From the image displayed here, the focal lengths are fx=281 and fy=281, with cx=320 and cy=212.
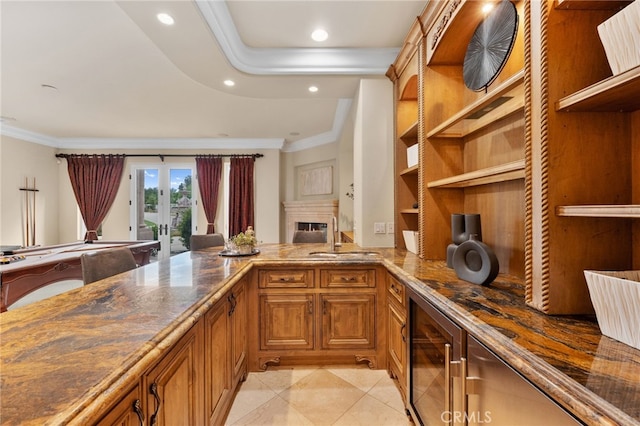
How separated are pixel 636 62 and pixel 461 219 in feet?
3.27

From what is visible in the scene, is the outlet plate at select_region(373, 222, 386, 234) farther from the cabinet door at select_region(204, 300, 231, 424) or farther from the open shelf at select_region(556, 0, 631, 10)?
the open shelf at select_region(556, 0, 631, 10)

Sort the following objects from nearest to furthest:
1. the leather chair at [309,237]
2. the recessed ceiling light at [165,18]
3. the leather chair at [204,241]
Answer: the recessed ceiling light at [165,18], the leather chair at [204,241], the leather chair at [309,237]

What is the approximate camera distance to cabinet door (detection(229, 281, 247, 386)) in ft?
5.88

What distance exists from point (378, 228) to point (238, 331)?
159 centimetres

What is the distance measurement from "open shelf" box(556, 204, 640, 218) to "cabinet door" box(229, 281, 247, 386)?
5.48 feet

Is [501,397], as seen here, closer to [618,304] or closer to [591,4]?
[618,304]

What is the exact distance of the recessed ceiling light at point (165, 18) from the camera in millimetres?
1939

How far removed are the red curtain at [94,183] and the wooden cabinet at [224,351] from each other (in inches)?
225

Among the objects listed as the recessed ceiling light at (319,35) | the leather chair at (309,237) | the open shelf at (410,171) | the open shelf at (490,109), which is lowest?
the leather chair at (309,237)

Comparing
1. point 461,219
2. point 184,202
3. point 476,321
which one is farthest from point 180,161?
point 476,321

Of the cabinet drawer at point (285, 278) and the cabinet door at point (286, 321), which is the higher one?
the cabinet drawer at point (285, 278)

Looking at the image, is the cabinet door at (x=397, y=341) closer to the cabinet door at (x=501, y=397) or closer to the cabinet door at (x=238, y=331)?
the cabinet door at (x=501, y=397)

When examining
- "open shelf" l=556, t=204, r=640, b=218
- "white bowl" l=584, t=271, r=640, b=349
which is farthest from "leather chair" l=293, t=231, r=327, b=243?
"white bowl" l=584, t=271, r=640, b=349

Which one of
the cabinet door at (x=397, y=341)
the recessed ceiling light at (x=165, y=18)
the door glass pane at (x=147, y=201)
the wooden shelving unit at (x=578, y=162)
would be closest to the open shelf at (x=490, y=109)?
the wooden shelving unit at (x=578, y=162)
